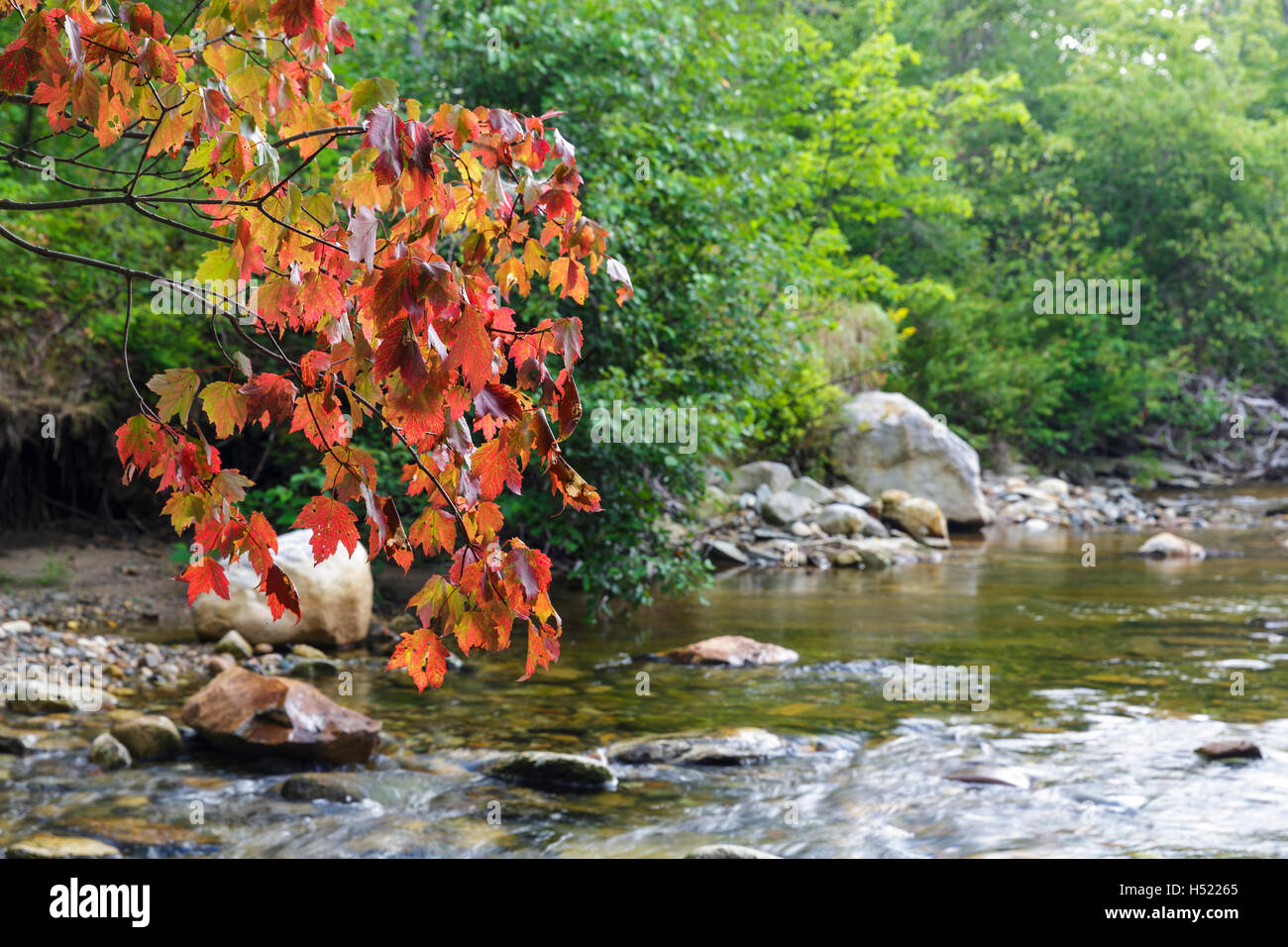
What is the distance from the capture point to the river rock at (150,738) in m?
5.82

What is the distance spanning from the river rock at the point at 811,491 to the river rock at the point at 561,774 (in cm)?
1135

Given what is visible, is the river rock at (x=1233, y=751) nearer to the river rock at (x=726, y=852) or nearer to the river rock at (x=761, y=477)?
the river rock at (x=726, y=852)

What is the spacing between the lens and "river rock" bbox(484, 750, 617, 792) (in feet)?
17.9

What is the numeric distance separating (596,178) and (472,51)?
1.68m

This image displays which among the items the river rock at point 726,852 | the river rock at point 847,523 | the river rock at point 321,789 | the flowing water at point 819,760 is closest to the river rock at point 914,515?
the river rock at point 847,523

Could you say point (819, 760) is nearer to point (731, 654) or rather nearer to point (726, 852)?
point (726, 852)

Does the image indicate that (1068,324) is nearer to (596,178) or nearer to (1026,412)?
(1026,412)

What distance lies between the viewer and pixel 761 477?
16.7m

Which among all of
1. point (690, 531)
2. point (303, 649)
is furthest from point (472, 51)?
point (303, 649)

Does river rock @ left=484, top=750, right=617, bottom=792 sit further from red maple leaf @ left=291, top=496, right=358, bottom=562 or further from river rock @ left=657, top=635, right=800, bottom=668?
red maple leaf @ left=291, top=496, right=358, bottom=562

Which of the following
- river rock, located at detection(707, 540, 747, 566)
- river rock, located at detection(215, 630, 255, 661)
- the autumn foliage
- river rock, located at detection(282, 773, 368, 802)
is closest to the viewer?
the autumn foliage

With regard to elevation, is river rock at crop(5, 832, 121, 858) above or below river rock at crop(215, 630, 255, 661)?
below

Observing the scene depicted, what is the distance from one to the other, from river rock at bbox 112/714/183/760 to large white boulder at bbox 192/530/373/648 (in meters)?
2.55

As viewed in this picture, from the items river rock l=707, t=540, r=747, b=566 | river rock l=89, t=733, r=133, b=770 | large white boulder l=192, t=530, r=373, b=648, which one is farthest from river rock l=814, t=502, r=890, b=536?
river rock l=89, t=733, r=133, b=770
